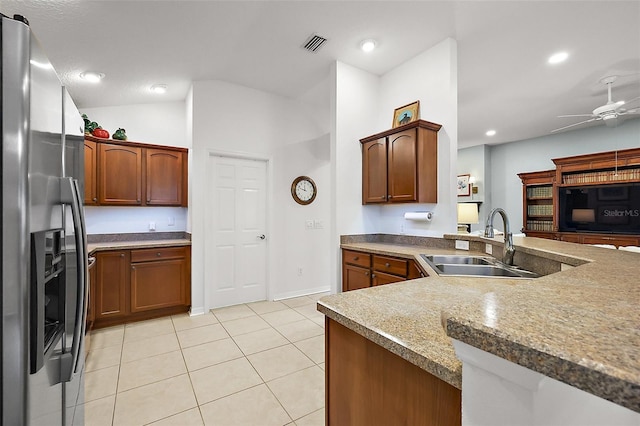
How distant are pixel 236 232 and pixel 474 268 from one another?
2.92 metres

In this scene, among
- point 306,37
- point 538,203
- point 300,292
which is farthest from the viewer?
point 538,203

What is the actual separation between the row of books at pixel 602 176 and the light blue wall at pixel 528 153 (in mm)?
676

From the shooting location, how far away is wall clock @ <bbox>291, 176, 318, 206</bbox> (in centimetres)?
431

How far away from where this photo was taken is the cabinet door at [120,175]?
344 centimetres

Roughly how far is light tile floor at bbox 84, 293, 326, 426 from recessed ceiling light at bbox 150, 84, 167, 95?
2.86 metres

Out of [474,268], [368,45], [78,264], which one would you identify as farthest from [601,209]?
[78,264]

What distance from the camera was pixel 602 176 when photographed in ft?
16.3

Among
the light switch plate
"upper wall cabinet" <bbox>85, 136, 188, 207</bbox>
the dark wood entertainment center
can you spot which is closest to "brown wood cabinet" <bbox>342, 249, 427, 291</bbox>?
the light switch plate

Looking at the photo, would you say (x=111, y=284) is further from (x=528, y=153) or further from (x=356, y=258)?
(x=528, y=153)

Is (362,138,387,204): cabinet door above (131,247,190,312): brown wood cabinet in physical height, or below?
above

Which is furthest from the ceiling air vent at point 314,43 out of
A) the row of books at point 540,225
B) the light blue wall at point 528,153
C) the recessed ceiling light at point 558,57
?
the row of books at point 540,225

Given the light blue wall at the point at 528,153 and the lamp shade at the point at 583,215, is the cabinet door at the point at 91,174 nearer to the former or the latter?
the light blue wall at the point at 528,153

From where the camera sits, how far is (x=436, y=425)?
2.33ft

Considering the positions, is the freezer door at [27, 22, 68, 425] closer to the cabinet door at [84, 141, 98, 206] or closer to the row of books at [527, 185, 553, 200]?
the cabinet door at [84, 141, 98, 206]
